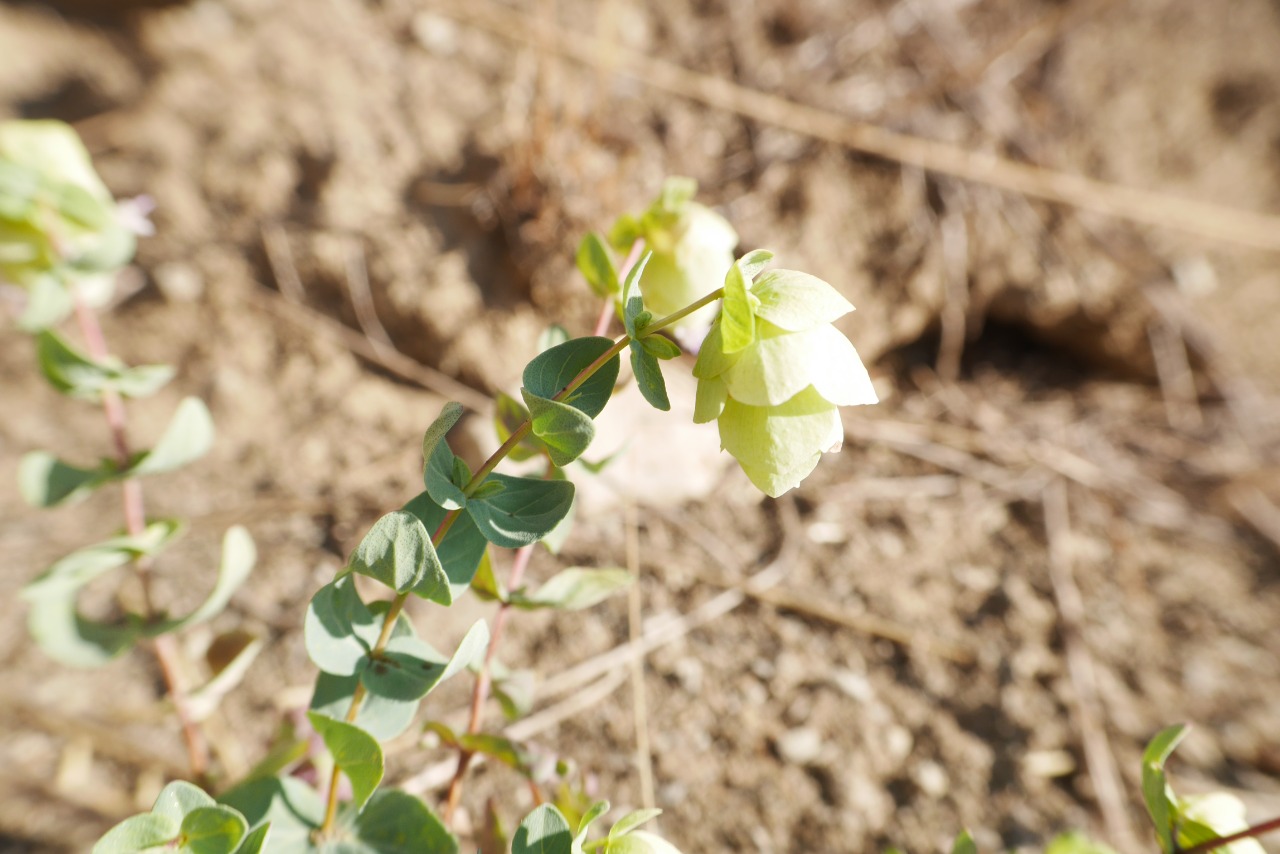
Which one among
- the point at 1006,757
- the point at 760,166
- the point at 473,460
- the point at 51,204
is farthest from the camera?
the point at 760,166

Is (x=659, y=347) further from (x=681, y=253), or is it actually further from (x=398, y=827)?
(x=398, y=827)

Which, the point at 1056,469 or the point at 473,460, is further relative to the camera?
the point at 1056,469

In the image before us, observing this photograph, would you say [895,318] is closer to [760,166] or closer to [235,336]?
[760,166]

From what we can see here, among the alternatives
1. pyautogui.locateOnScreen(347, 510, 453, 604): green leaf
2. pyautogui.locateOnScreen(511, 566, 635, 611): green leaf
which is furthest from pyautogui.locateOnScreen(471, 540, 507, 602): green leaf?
pyautogui.locateOnScreen(347, 510, 453, 604): green leaf

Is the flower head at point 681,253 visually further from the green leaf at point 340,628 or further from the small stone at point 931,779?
the small stone at point 931,779

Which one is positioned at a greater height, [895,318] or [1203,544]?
[895,318]

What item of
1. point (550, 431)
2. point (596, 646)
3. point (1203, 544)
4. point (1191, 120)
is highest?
point (550, 431)

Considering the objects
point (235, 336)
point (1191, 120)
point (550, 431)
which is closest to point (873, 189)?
point (1191, 120)

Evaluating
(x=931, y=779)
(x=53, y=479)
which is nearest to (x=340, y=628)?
(x=53, y=479)
